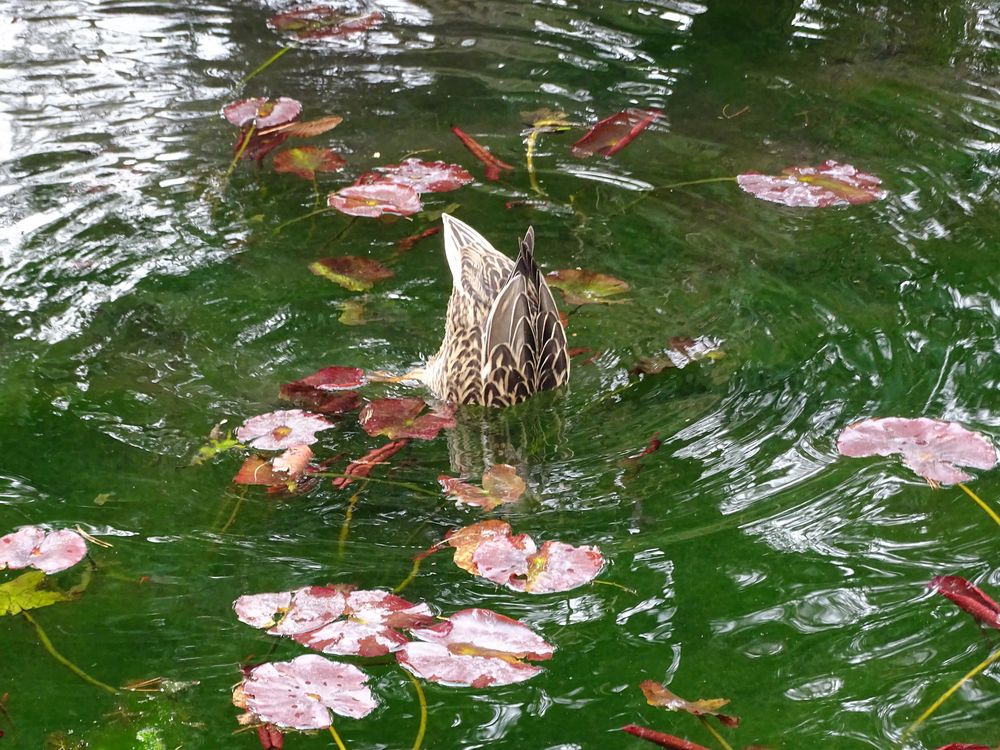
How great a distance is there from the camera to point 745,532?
377 cm

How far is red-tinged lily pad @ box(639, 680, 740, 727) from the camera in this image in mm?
3064

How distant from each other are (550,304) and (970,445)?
1538mm

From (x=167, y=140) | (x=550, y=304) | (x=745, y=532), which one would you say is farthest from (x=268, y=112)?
(x=745, y=532)

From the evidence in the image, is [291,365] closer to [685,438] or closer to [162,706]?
[685,438]

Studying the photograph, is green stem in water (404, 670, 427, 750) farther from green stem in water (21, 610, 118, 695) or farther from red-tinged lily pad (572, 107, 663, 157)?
red-tinged lily pad (572, 107, 663, 157)

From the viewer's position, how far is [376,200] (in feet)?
18.6

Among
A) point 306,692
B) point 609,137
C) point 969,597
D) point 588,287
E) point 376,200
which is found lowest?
point 306,692

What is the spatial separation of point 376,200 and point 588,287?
115 cm

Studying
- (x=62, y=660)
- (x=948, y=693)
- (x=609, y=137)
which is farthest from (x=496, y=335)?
(x=948, y=693)

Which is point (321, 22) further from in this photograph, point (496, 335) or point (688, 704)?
point (688, 704)

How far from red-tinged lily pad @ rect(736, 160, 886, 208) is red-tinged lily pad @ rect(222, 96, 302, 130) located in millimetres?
2271

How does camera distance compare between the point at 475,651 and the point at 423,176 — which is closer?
the point at 475,651

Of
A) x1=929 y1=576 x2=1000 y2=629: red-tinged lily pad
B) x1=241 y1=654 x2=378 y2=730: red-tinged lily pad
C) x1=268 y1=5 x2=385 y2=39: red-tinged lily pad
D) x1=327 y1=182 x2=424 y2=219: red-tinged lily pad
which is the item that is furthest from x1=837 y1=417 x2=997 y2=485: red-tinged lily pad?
x1=268 y1=5 x2=385 y2=39: red-tinged lily pad

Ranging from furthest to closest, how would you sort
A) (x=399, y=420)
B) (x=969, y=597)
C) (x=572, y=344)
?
(x=572, y=344) < (x=399, y=420) < (x=969, y=597)
